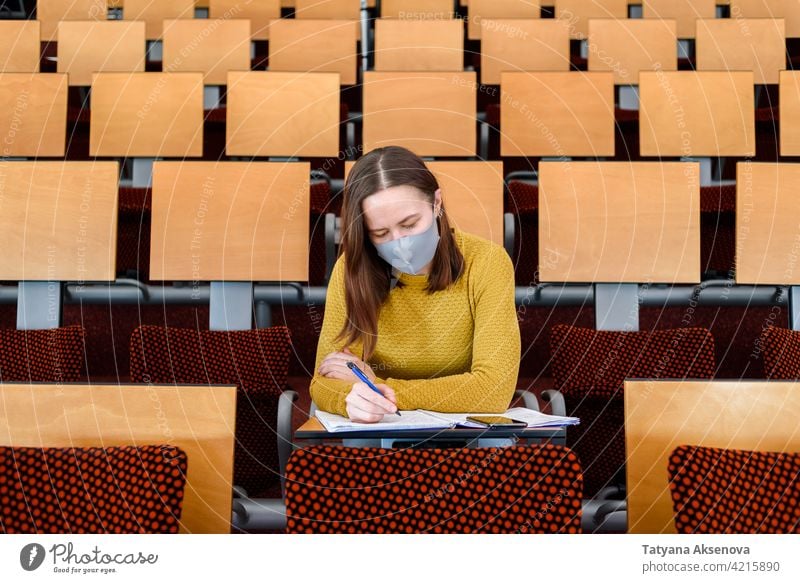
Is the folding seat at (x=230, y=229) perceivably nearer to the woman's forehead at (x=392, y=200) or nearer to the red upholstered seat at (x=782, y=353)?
the woman's forehead at (x=392, y=200)

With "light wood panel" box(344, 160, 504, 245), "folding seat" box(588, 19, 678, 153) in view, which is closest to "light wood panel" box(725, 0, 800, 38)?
"folding seat" box(588, 19, 678, 153)

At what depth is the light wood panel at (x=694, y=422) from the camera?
857 mm

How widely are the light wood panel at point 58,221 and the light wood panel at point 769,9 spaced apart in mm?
2627

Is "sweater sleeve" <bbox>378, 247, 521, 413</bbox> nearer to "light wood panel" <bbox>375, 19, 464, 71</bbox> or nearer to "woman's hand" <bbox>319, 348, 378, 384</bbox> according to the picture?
"woman's hand" <bbox>319, 348, 378, 384</bbox>

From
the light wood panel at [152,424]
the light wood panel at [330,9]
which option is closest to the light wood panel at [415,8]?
the light wood panel at [330,9]

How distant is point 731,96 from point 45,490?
206 cm

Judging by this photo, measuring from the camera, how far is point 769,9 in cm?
320

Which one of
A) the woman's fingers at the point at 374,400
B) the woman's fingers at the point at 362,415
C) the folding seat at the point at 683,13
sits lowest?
the woman's fingers at the point at 362,415

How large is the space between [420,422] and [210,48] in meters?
2.29

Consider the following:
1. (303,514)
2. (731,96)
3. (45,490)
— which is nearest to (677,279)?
(731,96)

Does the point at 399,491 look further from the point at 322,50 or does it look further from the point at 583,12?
the point at 583,12

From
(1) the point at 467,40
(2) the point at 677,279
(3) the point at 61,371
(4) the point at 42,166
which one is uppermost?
(1) the point at 467,40
